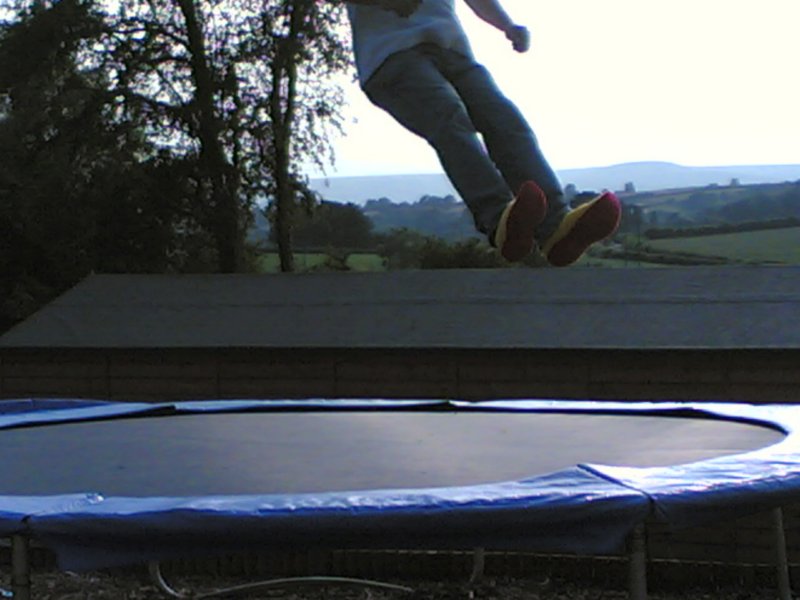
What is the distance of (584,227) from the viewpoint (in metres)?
2.14

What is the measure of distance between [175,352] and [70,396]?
62 cm

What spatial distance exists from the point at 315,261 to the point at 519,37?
676 cm

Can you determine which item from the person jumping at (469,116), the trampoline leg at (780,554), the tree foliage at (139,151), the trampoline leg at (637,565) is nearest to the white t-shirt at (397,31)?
the person jumping at (469,116)

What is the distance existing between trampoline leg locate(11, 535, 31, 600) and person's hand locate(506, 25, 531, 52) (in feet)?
4.05

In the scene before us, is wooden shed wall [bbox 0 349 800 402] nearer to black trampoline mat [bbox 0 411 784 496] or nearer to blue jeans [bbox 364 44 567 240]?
black trampoline mat [bbox 0 411 784 496]

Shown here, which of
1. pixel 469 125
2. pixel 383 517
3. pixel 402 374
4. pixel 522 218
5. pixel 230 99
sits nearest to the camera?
pixel 383 517

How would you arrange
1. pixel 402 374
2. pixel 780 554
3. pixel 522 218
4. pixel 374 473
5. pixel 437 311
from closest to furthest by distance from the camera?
pixel 522 218 → pixel 374 473 → pixel 780 554 → pixel 402 374 → pixel 437 311

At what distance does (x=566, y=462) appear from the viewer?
101 inches

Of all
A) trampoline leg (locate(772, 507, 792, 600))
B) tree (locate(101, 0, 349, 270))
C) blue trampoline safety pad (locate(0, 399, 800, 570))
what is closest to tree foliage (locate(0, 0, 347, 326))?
tree (locate(101, 0, 349, 270))

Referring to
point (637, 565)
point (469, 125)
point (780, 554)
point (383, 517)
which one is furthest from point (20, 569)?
point (780, 554)

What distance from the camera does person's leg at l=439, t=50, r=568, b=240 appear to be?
223 cm

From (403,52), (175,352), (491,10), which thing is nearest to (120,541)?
(403,52)

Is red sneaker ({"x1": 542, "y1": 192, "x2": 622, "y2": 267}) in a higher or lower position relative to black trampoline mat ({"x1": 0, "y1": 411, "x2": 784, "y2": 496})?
higher

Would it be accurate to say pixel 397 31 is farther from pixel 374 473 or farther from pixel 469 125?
pixel 374 473
